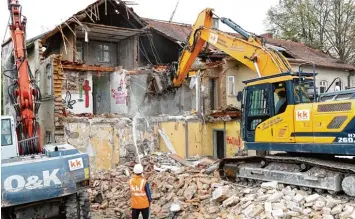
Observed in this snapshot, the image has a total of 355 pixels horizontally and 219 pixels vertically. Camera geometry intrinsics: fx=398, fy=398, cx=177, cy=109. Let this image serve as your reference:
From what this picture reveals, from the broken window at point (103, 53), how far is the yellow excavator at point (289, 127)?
462 inches

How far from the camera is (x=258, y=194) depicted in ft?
29.7

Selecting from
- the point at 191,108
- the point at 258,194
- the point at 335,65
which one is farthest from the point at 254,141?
the point at 335,65

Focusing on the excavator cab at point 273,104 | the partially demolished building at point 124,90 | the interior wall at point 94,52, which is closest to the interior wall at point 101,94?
the partially demolished building at point 124,90

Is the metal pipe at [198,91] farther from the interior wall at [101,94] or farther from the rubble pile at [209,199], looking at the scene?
the rubble pile at [209,199]

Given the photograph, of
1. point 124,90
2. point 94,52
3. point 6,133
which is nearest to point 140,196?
point 6,133

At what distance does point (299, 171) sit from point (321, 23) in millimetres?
25145

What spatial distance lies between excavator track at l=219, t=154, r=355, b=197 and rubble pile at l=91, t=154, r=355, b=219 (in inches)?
8.6

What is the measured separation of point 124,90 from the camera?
18281mm

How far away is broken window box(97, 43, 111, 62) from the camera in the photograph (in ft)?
71.3

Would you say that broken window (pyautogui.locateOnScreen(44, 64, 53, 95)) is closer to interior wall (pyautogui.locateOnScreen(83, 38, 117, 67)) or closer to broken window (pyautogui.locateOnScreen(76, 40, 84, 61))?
broken window (pyautogui.locateOnScreen(76, 40, 84, 61))

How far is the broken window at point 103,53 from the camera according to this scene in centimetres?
2173

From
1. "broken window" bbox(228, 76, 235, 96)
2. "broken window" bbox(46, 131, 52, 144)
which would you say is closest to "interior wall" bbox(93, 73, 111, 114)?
"broken window" bbox(46, 131, 52, 144)

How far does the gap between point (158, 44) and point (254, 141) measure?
547 inches

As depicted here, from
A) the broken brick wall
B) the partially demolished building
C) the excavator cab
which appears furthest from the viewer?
the partially demolished building
